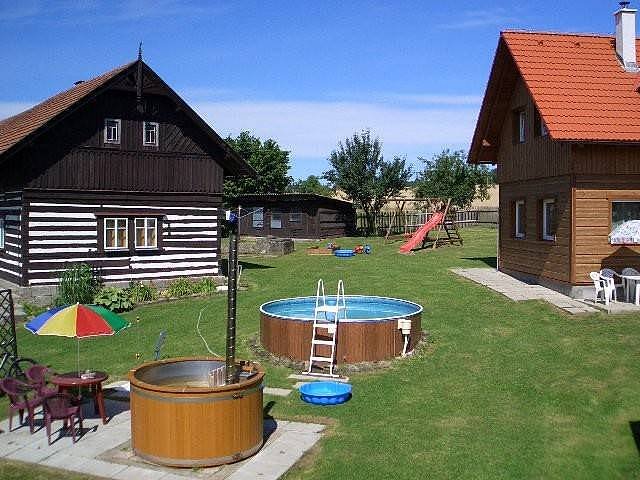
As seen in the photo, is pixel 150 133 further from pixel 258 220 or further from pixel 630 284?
pixel 258 220

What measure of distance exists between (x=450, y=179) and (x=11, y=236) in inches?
1367

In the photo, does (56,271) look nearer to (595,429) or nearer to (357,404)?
(357,404)

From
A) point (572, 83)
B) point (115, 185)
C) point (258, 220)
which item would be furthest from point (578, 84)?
point (258, 220)

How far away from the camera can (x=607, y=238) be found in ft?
62.0

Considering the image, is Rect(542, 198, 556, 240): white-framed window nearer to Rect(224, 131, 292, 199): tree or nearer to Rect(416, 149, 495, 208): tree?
Rect(416, 149, 495, 208): tree

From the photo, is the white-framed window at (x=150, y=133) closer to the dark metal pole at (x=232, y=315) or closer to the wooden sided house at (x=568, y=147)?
the wooden sided house at (x=568, y=147)

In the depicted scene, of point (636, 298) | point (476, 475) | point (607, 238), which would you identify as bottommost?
point (476, 475)

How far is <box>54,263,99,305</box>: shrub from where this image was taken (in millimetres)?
21375

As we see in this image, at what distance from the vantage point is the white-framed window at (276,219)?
44522 millimetres

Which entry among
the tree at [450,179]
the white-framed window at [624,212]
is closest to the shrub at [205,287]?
the white-framed window at [624,212]

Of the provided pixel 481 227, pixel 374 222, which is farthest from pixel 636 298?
pixel 481 227

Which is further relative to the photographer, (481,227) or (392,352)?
(481,227)

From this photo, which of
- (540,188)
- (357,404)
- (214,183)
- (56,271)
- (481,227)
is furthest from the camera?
(481,227)

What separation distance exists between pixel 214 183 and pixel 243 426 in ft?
56.7
